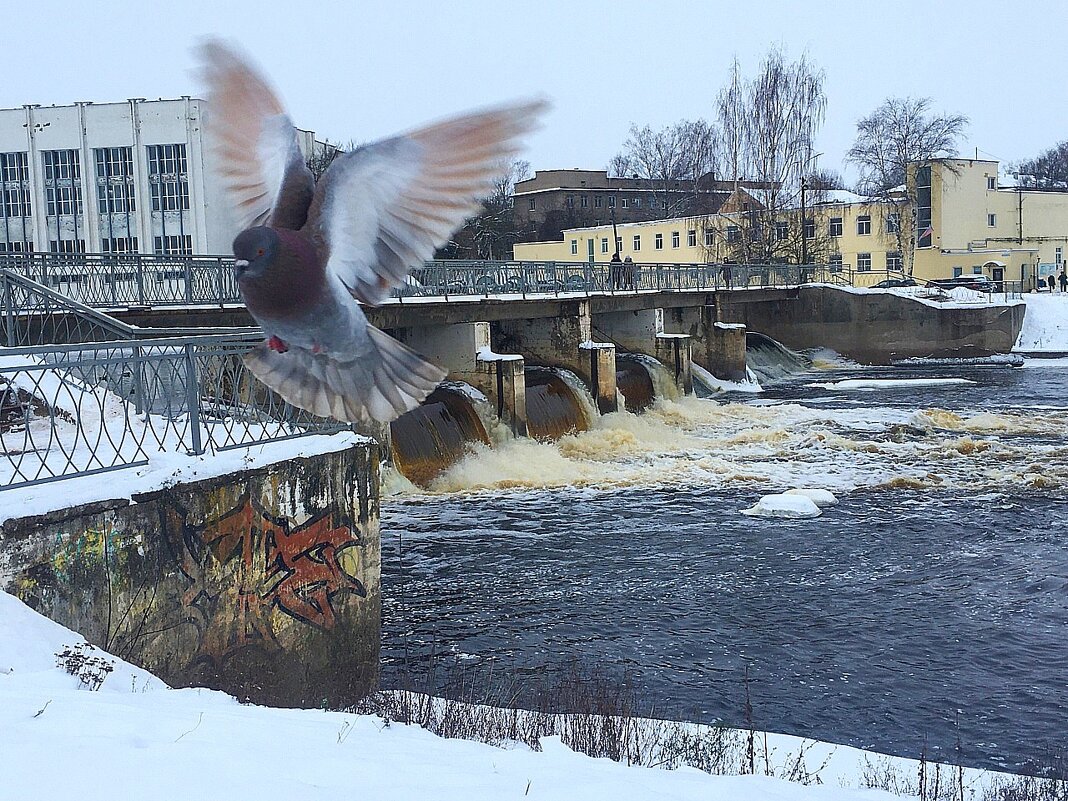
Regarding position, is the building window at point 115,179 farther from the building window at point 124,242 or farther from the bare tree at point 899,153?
the bare tree at point 899,153

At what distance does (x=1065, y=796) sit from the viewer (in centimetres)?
884

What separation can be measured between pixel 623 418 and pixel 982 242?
4558cm

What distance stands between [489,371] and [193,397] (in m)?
19.7

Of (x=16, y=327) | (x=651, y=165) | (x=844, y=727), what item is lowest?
(x=844, y=727)

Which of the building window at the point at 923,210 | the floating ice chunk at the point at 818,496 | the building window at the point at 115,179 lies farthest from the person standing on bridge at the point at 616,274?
the building window at the point at 923,210

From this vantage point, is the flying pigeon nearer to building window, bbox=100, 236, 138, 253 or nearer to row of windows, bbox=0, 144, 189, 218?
row of windows, bbox=0, 144, 189, 218

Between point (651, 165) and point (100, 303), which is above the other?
point (651, 165)

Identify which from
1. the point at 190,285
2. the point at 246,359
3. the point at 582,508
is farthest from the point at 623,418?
the point at 246,359

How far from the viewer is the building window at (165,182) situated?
467 cm

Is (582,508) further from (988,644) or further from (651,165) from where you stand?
(988,644)

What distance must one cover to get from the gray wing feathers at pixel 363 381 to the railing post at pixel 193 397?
7.31 meters

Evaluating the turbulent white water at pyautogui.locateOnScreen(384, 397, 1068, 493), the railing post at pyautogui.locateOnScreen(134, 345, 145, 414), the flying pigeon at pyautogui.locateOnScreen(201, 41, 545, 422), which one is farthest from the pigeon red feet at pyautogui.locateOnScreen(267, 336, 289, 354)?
the turbulent white water at pyautogui.locateOnScreen(384, 397, 1068, 493)

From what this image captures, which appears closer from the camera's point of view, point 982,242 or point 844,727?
point 844,727

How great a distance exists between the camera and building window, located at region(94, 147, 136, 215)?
21.7 feet
